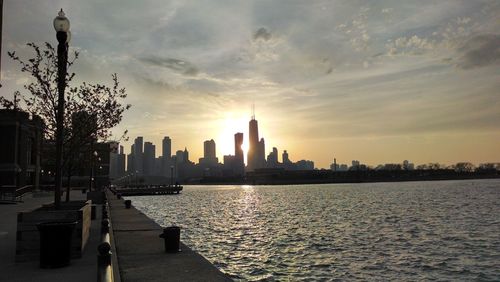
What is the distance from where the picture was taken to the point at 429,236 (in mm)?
31516

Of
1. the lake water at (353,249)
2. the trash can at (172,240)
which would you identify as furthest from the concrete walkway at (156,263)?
the lake water at (353,249)

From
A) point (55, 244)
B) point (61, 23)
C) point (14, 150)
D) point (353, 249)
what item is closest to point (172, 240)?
point (55, 244)

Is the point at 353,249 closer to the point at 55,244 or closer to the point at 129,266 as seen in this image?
the point at 129,266

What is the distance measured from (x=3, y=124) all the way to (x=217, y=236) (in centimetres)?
4936

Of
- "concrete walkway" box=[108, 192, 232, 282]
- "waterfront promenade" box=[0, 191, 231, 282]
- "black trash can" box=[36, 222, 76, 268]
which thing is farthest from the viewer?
"concrete walkway" box=[108, 192, 232, 282]

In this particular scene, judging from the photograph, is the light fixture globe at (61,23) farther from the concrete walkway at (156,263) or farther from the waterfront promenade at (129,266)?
the concrete walkway at (156,263)

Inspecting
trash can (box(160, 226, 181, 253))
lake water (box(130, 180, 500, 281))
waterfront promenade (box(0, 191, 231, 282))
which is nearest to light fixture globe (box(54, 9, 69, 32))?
waterfront promenade (box(0, 191, 231, 282))

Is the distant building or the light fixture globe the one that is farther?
the distant building

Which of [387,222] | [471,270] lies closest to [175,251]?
[471,270]

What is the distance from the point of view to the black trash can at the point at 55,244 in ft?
36.1

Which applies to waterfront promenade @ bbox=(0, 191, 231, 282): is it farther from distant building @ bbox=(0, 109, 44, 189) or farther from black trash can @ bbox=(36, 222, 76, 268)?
distant building @ bbox=(0, 109, 44, 189)

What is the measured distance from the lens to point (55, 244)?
11289mm

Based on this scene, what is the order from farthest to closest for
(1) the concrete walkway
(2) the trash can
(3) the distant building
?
(3) the distant building < (2) the trash can < (1) the concrete walkway

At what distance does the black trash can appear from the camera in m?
11.0
